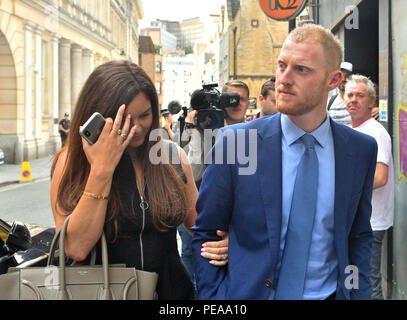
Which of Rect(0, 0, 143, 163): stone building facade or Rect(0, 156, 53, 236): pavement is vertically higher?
Rect(0, 0, 143, 163): stone building facade

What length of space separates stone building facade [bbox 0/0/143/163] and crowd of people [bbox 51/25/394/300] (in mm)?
13470

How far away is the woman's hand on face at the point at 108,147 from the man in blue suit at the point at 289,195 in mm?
352

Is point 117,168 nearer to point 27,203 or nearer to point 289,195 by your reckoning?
point 289,195

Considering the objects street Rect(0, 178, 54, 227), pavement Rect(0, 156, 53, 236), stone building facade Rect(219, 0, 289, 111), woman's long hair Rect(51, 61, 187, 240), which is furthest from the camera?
stone building facade Rect(219, 0, 289, 111)

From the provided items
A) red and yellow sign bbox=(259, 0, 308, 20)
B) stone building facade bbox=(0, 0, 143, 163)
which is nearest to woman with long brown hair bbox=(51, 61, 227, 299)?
red and yellow sign bbox=(259, 0, 308, 20)

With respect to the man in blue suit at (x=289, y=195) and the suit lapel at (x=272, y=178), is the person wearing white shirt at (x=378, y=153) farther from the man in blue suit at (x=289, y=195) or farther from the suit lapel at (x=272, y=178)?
the suit lapel at (x=272, y=178)

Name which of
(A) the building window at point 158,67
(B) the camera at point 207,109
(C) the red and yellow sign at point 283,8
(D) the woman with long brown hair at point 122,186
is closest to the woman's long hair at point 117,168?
(D) the woman with long brown hair at point 122,186

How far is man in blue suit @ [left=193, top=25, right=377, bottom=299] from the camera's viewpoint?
5.81ft

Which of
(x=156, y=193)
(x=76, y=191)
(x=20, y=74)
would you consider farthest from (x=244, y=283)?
(x=20, y=74)

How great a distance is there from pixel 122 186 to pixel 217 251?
0.49 m

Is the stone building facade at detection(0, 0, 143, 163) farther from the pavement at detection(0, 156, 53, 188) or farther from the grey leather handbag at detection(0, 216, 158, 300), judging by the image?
the grey leather handbag at detection(0, 216, 158, 300)

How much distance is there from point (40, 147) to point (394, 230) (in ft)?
58.4

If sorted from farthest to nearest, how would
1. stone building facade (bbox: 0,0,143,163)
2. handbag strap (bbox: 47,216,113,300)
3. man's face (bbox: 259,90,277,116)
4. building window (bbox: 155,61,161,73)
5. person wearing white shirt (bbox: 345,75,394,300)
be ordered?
building window (bbox: 155,61,161,73) < stone building facade (bbox: 0,0,143,163) < man's face (bbox: 259,90,277,116) < person wearing white shirt (bbox: 345,75,394,300) < handbag strap (bbox: 47,216,113,300)

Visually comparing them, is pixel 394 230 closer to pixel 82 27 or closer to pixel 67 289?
pixel 67 289
